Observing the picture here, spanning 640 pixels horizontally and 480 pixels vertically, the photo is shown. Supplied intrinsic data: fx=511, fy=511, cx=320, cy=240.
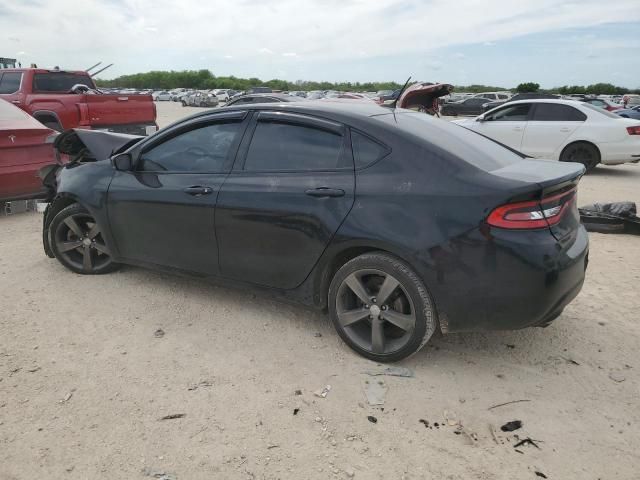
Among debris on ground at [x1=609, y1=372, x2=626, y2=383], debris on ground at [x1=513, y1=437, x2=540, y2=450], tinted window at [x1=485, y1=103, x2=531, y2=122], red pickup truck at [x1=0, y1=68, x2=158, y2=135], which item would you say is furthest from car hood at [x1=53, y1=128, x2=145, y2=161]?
tinted window at [x1=485, y1=103, x2=531, y2=122]

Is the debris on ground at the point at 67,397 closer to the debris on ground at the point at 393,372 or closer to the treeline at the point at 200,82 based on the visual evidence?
the debris on ground at the point at 393,372

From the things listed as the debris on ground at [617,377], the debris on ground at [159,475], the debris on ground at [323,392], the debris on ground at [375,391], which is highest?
the debris on ground at [617,377]

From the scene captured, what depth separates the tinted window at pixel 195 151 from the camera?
376 centimetres

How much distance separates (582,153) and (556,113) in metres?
0.98

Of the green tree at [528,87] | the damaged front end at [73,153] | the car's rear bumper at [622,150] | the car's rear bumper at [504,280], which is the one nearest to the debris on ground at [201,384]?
the car's rear bumper at [504,280]

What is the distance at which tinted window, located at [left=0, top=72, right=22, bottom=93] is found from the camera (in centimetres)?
1015

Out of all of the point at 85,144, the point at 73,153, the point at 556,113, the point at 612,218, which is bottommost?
the point at 612,218

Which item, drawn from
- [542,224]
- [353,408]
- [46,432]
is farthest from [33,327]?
[542,224]

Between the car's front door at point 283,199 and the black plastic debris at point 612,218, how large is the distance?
430 centimetres

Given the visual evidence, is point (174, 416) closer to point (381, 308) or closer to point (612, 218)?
point (381, 308)

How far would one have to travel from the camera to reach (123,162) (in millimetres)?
4078

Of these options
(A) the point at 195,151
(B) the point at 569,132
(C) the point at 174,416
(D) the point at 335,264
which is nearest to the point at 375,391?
(D) the point at 335,264

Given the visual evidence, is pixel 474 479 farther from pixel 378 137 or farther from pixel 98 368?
pixel 98 368

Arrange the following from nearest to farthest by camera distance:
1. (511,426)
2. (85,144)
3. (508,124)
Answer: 1. (511,426)
2. (85,144)
3. (508,124)
